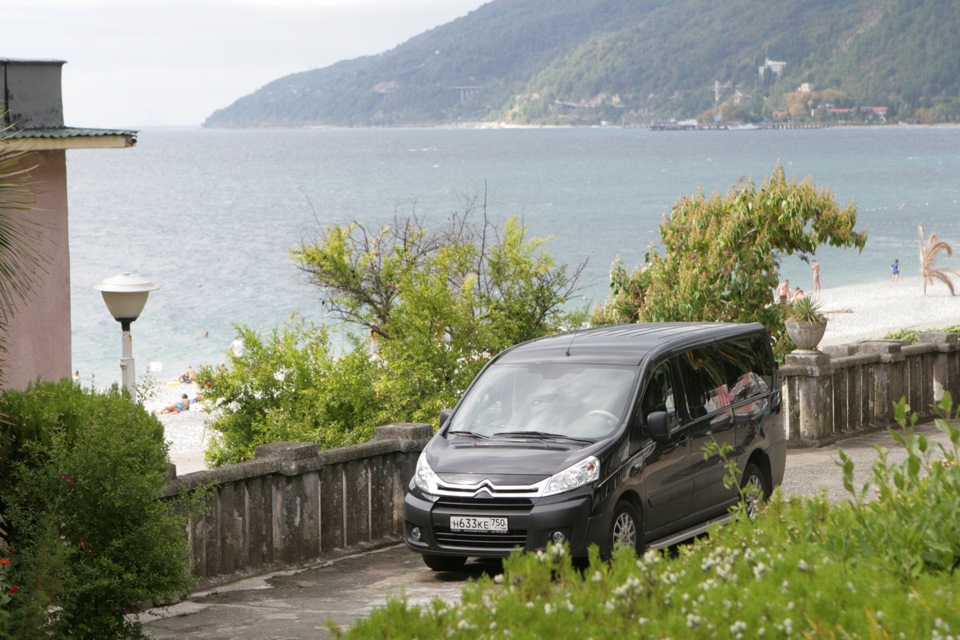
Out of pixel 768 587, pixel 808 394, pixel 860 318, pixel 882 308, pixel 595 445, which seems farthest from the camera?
pixel 882 308

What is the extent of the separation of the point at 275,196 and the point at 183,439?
10037 centimetres

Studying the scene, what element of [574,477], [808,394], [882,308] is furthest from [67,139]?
[882,308]

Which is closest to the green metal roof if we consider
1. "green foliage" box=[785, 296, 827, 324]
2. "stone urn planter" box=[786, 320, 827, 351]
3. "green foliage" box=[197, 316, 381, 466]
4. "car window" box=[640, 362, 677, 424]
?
"green foliage" box=[197, 316, 381, 466]

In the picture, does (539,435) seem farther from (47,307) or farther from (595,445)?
Result: (47,307)

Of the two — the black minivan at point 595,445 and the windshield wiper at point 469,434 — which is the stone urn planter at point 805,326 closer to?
the black minivan at point 595,445

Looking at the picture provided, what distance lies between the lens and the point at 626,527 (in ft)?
31.4

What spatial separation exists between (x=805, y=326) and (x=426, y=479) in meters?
10.9

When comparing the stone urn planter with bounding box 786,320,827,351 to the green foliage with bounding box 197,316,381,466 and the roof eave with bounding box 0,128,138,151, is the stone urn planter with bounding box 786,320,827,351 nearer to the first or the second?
the green foliage with bounding box 197,316,381,466

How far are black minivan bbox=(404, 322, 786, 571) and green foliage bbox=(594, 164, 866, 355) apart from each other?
771cm

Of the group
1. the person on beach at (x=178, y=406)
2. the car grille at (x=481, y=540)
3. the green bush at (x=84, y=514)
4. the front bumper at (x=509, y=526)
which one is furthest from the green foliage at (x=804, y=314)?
the person on beach at (x=178, y=406)

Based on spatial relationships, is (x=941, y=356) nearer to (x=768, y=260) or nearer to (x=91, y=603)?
(x=768, y=260)

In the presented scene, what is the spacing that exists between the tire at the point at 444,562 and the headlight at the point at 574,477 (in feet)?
3.39

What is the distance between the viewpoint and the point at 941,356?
57.7ft

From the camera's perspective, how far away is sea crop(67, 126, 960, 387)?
6456 centimetres
